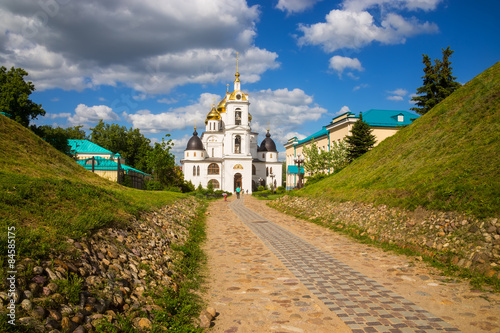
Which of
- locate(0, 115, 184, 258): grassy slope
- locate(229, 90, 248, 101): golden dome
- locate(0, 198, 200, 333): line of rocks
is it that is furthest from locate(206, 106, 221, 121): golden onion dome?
locate(0, 198, 200, 333): line of rocks

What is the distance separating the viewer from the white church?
59.0m

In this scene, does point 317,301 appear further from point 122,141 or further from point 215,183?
point 122,141

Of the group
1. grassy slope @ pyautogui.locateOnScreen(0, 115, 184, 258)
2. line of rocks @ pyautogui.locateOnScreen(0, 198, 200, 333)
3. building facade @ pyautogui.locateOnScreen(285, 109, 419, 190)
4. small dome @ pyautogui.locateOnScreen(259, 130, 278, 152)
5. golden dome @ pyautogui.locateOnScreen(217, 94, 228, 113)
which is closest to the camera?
line of rocks @ pyautogui.locateOnScreen(0, 198, 200, 333)

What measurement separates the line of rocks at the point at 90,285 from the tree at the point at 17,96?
3546 centimetres

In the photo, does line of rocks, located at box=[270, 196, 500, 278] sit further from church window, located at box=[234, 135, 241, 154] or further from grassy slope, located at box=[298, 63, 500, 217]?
church window, located at box=[234, 135, 241, 154]

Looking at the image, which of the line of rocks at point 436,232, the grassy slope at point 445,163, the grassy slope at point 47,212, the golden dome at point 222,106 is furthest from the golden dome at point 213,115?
the grassy slope at point 47,212

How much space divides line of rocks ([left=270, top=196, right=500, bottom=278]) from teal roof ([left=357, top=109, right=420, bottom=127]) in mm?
28725

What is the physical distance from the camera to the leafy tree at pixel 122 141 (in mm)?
68125

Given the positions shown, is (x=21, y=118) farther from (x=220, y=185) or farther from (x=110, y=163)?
(x=220, y=185)

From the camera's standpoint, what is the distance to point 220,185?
200ft

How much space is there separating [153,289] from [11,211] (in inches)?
94.4

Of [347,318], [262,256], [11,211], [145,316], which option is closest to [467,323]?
[347,318]

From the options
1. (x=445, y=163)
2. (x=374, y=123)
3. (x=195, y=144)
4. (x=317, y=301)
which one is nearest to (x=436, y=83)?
(x=374, y=123)

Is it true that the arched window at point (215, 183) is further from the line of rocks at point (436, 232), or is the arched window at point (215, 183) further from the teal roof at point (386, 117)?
the line of rocks at point (436, 232)
